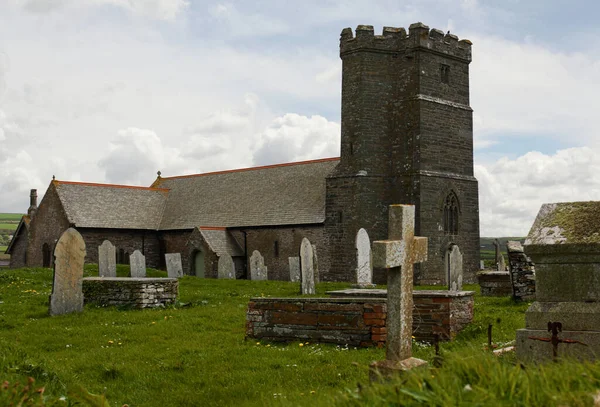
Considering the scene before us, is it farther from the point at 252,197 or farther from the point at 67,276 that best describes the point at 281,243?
the point at 67,276

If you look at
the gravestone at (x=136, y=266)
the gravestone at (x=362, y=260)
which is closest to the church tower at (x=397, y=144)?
the gravestone at (x=136, y=266)

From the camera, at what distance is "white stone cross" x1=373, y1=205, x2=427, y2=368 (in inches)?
260

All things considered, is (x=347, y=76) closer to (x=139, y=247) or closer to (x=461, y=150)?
(x=461, y=150)

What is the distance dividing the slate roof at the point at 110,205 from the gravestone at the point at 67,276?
72.0 feet

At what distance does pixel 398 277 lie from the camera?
267 inches

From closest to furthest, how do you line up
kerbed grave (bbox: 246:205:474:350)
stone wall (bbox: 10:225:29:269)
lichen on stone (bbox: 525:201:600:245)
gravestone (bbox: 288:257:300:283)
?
lichen on stone (bbox: 525:201:600:245) < kerbed grave (bbox: 246:205:474:350) < gravestone (bbox: 288:257:300:283) < stone wall (bbox: 10:225:29:269)

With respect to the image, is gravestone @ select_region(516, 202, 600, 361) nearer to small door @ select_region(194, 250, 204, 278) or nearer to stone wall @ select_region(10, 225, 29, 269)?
small door @ select_region(194, 250, 204, 278)

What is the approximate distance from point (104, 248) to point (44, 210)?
14432mm

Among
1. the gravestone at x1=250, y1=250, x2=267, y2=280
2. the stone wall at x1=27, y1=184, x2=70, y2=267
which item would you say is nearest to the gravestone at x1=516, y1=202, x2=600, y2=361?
the gravestone at x1=250, y1=250, x2=267, y2=280

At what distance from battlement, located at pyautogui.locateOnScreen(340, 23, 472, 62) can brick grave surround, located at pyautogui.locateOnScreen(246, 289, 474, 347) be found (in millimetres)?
21750

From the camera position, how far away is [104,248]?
25469 mm

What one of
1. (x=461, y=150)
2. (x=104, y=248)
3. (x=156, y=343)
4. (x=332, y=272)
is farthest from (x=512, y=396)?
(x=461, y=150)

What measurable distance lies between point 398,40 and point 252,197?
38.8 feet

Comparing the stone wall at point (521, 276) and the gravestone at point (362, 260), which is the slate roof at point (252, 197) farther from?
the stone wall at point (521, 276)
